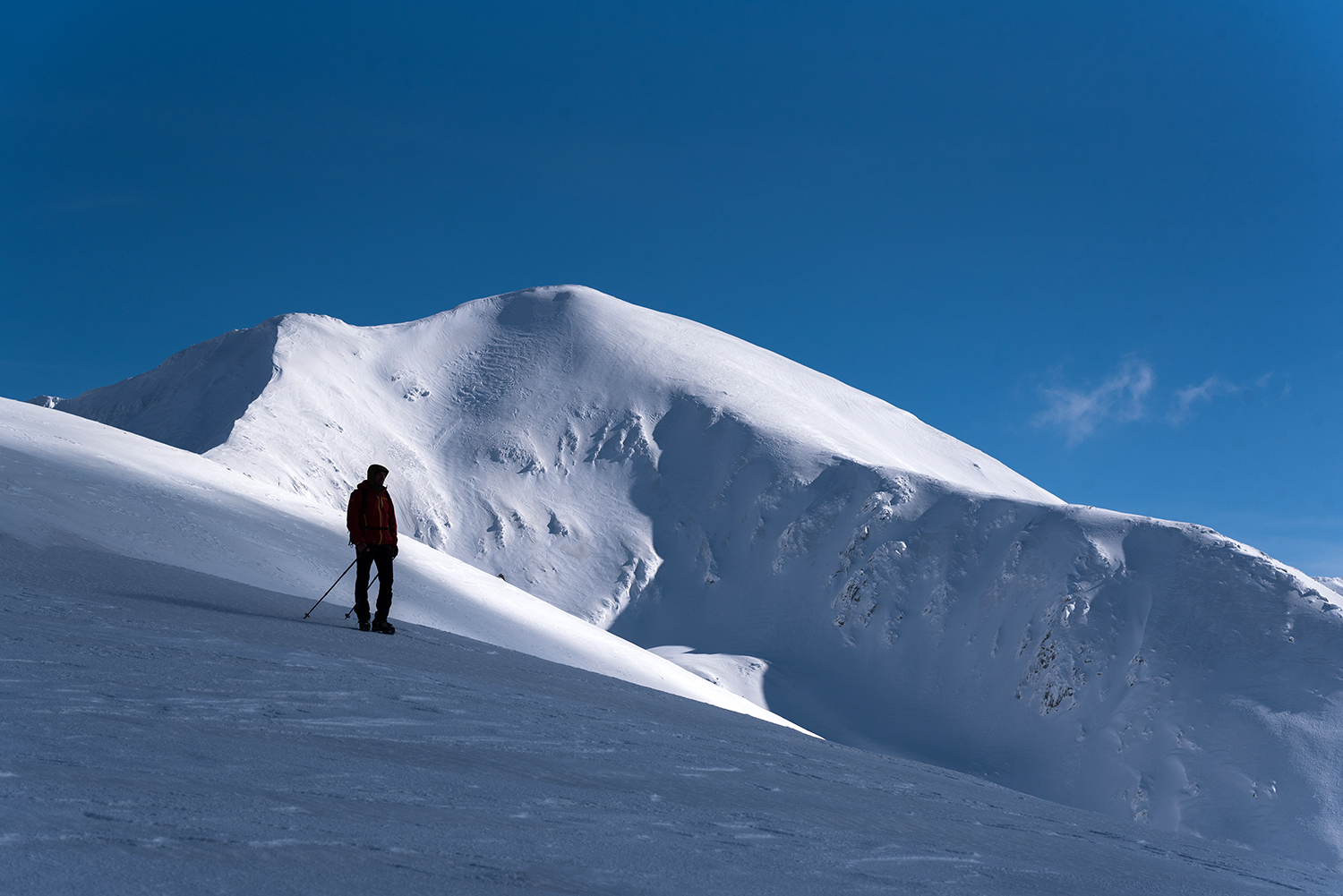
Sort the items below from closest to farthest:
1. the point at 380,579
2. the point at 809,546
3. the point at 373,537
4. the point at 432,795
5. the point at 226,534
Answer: the point at 432,795
the point at 373,537
the point at 380,579
the point at 226,534
the point at 809,546

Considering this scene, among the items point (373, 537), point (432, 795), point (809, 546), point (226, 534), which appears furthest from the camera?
point (809, 546)

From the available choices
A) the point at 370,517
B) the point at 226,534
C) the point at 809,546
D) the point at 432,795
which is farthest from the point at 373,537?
the point at 809,546

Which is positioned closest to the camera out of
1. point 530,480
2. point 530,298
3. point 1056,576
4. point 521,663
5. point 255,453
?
point 521,663

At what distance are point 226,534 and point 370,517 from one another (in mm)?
6042

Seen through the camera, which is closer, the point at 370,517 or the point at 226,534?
the point at 370,517

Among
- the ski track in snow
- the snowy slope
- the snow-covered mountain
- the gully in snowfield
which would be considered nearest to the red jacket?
the gully in snowfield

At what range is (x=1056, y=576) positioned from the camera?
3906 cm

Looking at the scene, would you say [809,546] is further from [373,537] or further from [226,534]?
[373,537]

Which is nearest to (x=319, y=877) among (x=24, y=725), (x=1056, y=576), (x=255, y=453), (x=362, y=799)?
(x=362, y=799)

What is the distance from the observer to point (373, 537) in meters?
9.30

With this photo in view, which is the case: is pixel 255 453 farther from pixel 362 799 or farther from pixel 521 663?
pixel 362 799

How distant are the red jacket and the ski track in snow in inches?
58.0

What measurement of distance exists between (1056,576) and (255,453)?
34.2 m

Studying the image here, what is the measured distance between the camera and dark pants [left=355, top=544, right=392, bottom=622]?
942 centimetres
